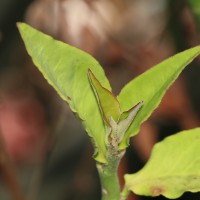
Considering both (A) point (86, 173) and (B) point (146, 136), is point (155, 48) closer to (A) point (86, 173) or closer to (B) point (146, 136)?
(B) point (146, 136)

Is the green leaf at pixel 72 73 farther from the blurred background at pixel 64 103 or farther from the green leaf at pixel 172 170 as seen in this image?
the blurred background at pixel 64 103

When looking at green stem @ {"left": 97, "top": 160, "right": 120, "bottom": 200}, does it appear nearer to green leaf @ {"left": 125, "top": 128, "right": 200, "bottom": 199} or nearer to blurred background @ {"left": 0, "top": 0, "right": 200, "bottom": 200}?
green leaf @ {"left": 125, "top": 128, "right": 200, "bottom": 199}

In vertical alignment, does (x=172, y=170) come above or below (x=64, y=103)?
above

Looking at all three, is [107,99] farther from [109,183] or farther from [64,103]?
[64,103]

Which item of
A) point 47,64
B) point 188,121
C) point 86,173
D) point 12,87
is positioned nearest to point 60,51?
point 47,64

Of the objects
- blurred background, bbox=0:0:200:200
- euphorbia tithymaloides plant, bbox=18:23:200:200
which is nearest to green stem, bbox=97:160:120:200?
euphorbia tithymaloides plant, bbox=18:23:200:200

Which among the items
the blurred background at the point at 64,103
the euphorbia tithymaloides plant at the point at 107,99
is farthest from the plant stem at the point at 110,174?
the blurred background at the point at 64,103

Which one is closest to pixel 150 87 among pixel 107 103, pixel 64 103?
pixel 107 103
